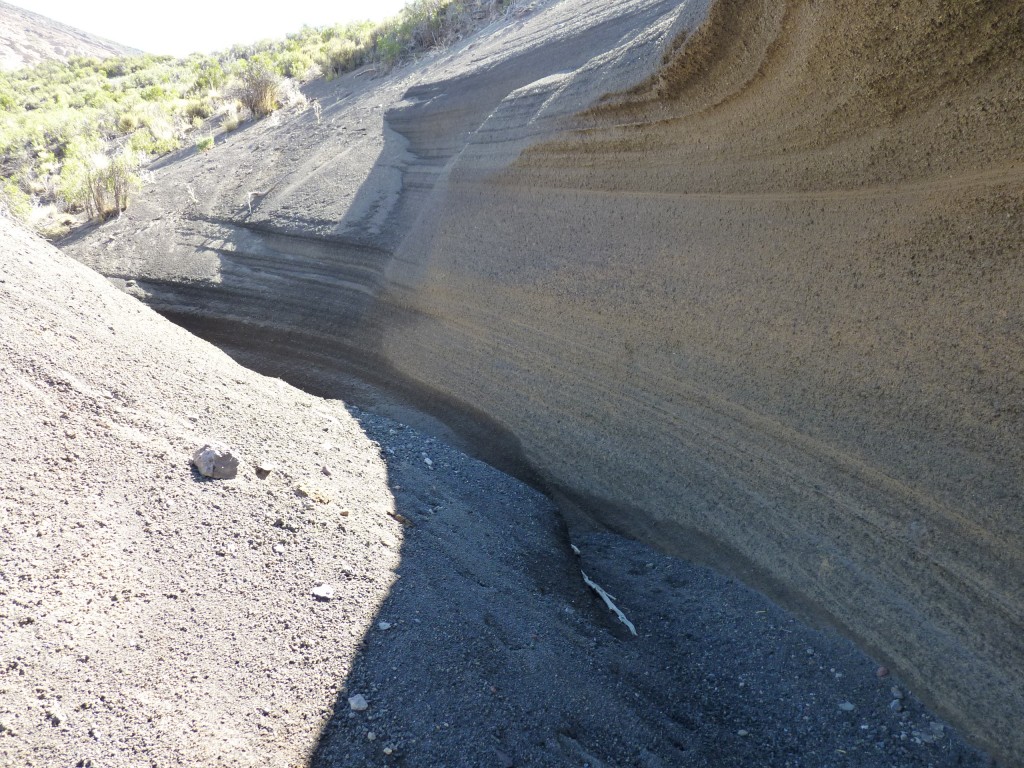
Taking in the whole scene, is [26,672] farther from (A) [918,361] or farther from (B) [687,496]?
(A) [918,361]

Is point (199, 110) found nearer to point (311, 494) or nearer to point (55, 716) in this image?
point (311, 494)

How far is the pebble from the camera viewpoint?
327 cm

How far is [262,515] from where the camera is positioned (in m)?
3.60

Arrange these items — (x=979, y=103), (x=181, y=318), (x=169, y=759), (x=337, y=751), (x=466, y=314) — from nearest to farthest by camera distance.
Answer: (x=169, y=759) < (x=337, y=751) < (x=979, y=103) < (x=466, y=314) < (x=181, y=318)

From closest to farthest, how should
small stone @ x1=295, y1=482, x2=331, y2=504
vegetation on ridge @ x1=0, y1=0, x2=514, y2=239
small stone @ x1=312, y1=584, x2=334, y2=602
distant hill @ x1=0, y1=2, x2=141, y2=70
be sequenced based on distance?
small stone @ x1=312, y1=584, x2=334, y2=602 → small stone @ x1=295, y1=482, x2=331, y2=504 → vegetation on ridge @ x1=0, y1=0, x2=514, y2=239 → distant hill @ x1=0, y1=2, x2=141, y2=70

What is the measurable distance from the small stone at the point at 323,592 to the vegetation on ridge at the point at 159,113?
27.8ft

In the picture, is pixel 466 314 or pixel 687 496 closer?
pixel 687 496

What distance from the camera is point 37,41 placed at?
114 feet

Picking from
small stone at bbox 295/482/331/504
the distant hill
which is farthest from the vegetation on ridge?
the distant hill

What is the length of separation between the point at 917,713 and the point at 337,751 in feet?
7.98

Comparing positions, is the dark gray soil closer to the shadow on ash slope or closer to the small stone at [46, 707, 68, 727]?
the shadow on ash slope

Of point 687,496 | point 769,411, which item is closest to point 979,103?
point 769,411

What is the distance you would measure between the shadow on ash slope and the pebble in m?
0.05

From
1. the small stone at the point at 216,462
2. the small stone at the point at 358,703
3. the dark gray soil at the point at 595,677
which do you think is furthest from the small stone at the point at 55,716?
the small stone at the point at 216,462
